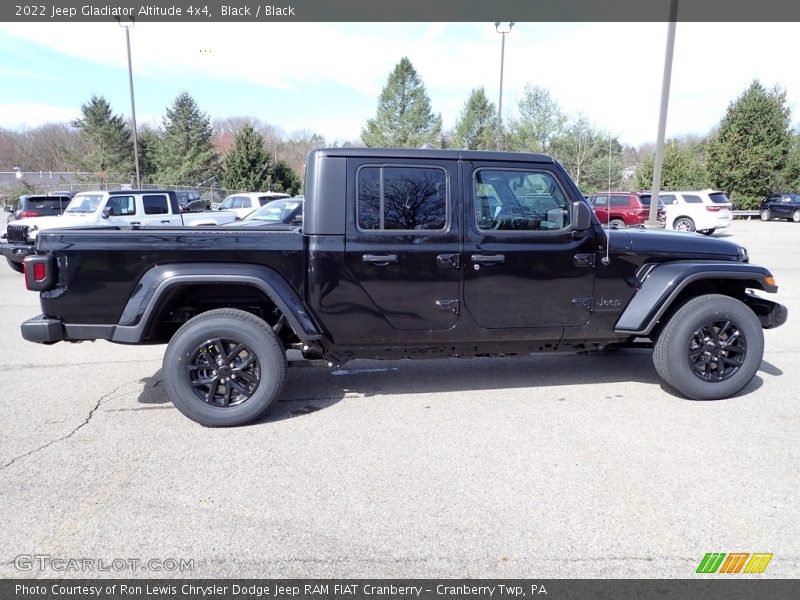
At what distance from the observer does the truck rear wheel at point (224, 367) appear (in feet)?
13.2

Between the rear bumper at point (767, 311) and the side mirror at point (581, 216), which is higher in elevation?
the side mirror at point (581, 216)

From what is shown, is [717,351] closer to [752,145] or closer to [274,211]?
[274,211]

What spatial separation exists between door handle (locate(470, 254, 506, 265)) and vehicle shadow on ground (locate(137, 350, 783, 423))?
1.29m

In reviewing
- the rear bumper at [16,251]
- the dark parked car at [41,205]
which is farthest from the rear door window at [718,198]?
the dark parked car at [41,205]

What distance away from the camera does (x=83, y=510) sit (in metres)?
3.03

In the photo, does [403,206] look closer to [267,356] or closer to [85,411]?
[267,356]

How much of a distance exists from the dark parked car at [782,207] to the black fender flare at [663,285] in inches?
1291

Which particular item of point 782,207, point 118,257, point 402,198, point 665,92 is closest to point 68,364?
point 118,257

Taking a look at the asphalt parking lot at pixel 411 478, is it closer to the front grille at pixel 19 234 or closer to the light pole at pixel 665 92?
the light pole at pixel 665 92

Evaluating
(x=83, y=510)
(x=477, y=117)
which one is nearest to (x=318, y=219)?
(x=83, y=510)

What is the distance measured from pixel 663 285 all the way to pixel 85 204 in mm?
14359

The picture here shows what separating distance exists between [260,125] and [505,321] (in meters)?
72.6

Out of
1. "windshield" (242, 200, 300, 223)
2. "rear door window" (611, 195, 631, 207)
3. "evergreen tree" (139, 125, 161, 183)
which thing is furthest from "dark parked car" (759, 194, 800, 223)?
"evergreen tree" (139, 125, 161, 183)

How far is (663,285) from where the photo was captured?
14.5 ft
